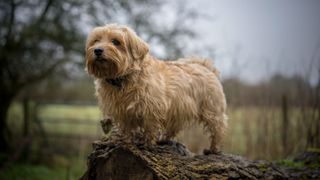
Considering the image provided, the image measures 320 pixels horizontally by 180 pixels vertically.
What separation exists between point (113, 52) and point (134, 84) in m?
0.44

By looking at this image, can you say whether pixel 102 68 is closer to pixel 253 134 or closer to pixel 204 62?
pixel 204 62

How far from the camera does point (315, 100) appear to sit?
801cm

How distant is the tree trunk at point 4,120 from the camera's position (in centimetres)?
1312

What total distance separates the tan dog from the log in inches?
12.6

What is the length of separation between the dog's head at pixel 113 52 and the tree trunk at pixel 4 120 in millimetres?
9784

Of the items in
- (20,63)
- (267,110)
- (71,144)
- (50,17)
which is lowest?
(71,144)

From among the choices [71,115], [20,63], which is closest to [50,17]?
[20,63]

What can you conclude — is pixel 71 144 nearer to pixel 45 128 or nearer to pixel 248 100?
pixel 45 128

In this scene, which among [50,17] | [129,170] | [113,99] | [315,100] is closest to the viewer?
[129,170]

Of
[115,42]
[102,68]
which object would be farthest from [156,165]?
[115,42]

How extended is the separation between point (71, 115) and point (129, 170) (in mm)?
11587

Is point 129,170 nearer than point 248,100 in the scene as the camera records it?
Yes

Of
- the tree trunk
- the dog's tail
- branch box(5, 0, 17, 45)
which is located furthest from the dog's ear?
the tree trunk

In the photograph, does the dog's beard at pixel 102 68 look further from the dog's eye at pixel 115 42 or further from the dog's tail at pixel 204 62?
the dog's tail at pixel 204 62
